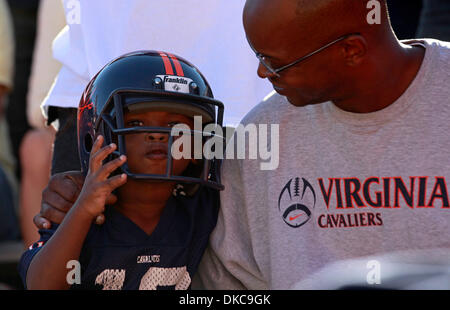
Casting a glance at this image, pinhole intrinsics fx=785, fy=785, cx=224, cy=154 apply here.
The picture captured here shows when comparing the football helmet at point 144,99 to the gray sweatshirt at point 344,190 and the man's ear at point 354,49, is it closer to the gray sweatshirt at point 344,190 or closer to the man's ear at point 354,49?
the gray sweatshirt at point 344,190

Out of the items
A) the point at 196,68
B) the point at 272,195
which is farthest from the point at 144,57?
the point at 272,195

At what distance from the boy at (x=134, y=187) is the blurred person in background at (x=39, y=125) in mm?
1021

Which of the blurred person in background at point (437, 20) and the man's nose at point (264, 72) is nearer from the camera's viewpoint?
the man's nose at point (264, 72)

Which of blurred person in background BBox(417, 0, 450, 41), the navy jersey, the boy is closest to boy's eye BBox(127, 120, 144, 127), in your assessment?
the boy

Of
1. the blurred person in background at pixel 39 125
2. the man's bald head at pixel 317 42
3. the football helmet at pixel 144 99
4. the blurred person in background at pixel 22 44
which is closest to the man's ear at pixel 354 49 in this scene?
the man's bald head at pixel 317 42

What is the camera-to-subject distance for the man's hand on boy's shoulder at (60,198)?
322cm

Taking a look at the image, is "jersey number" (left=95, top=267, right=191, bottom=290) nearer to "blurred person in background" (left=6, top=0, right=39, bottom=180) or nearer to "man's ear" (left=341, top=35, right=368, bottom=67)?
"man's ear" (left=341, top=35, right=368, bottom=67)

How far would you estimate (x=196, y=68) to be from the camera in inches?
134

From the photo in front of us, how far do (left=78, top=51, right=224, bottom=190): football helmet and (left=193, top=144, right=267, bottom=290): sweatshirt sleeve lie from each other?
0.10m

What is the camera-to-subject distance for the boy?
304cm

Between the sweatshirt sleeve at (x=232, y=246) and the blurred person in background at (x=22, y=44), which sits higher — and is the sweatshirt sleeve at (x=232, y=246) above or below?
below

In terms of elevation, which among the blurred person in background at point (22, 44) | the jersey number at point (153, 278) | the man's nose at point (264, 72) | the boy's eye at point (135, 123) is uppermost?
the blurred person in background at point (22, 44)
